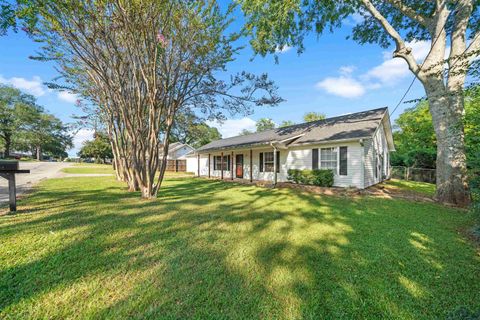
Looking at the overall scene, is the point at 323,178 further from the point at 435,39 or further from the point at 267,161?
the point at 435,39

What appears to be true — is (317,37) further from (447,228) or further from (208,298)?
(208,298)

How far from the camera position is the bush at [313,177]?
1027cm

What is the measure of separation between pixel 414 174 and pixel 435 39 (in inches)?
536

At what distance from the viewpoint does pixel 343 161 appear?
10.1 meters

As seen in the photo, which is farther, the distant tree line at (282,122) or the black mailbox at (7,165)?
the distant tree line at (282,122)

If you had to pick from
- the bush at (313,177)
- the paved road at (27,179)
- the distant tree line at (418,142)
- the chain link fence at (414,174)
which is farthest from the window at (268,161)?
the chain link fence at (414,174)

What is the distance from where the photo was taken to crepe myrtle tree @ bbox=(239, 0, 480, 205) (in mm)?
7180

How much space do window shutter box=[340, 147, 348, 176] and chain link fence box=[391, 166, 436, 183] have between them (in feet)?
35.9

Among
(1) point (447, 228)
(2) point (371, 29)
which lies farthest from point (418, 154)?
(1) point (447, 228)

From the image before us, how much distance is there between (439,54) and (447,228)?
7008mm

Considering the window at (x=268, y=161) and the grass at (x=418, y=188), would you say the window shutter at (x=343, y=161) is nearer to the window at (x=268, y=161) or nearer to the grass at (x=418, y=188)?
the grass at (x=418, y=188)

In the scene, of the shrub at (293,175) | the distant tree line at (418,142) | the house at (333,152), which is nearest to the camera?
the house at (333,152)

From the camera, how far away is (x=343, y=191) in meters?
9.41

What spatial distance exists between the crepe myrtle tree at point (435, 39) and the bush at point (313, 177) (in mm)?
4021
